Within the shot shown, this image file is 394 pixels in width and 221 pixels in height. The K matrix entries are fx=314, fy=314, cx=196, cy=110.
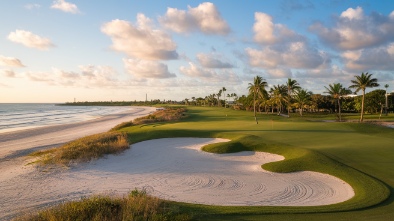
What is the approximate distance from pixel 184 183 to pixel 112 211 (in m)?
6.54

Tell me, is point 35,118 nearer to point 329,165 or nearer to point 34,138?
point 34,138

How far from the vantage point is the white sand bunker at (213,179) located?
527 inches

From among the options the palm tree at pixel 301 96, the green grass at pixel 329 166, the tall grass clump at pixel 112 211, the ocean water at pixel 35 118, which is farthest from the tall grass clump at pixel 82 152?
the palm tree at pixel 301 96

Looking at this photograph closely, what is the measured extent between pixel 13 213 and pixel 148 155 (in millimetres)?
12062

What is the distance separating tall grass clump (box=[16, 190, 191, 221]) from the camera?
8877 millimetres

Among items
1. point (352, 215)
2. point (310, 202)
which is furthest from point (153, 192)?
point (352, 215)

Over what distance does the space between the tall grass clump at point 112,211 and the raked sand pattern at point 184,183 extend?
10.2ft

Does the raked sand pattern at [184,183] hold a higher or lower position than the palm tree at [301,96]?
lower

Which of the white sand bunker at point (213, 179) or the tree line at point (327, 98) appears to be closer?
the white sand bunker at point (213, 179)

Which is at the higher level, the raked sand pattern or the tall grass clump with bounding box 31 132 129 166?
the tall grass clump with bounding box 31 132 129 166

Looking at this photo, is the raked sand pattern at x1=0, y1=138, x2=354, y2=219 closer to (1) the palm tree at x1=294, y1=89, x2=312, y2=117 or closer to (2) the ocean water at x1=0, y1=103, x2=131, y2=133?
(2) the ocean water at x1=0, y1=103, x2=131, y2=133

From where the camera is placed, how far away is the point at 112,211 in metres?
9.51

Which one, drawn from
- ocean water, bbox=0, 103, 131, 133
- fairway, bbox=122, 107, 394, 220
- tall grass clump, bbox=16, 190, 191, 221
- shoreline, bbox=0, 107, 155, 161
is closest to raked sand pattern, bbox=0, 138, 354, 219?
fairway, bbox=122, 107, 394, 220

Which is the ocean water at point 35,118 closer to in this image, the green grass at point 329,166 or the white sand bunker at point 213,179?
the white sand bunker at point 213,179
